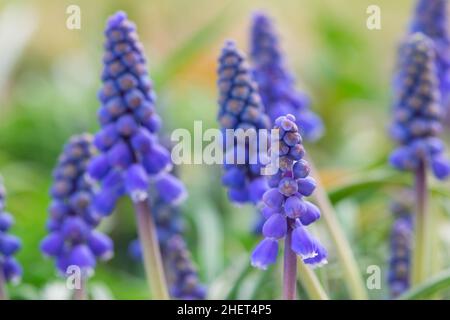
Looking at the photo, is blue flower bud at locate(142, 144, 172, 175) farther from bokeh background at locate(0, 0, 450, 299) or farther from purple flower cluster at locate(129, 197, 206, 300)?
bokeh background at locate(0, 0, 450, 299)

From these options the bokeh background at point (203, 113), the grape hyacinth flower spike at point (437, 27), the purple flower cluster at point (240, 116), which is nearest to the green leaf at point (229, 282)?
the bokeh background at point (203, 113)

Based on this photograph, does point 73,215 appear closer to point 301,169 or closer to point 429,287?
point 301,169

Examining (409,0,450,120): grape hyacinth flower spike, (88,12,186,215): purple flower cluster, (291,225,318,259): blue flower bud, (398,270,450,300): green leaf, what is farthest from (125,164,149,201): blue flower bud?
(409,0,450,120): grape hyacinth flower spike

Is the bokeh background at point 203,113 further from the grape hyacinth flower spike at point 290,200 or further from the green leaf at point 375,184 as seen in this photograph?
the grape hyacinth flower spike at point 290,200

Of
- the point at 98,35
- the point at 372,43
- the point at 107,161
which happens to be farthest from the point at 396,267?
the point at 372,43

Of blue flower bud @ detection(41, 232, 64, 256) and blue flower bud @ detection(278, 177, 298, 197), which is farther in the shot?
blue flower bud @ detection(41, 232, 64, 256)
